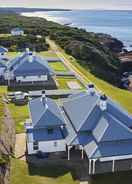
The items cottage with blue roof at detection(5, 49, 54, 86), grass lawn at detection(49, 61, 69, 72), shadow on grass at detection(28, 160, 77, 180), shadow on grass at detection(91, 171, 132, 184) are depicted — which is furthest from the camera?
grass lawn at detection(49, 61, 69, 72)

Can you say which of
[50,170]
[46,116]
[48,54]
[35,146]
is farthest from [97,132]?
[48,54]

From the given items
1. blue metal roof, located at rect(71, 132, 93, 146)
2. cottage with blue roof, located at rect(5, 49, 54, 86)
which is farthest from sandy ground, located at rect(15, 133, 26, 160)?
cottage with blue roof, located at rect(5, 49, 54, 86)

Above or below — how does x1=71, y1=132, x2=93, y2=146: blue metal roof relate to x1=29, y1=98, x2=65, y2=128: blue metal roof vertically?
below

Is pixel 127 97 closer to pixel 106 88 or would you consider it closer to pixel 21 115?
pixel 106 88

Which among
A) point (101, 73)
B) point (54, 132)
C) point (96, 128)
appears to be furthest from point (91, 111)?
point (101, 73)

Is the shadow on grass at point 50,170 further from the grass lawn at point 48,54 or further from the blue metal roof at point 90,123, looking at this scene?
the grass lawn at point 48,54

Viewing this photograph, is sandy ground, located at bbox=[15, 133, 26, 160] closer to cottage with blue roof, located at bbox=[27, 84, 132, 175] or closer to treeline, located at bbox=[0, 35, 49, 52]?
cottage with blue roof, located at bbox=[27, 84, 132, 175]

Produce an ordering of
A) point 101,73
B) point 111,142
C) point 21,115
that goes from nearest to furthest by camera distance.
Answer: point 111,142
point 21,115
point 101,73
